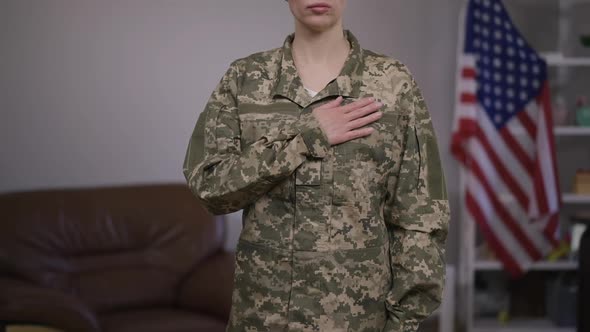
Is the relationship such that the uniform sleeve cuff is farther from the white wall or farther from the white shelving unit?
the white shelving unit

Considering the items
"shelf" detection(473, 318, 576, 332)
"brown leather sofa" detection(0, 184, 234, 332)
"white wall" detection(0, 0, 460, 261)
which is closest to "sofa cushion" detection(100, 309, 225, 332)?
"brown leather sofa" detection(0, 184, 234, 332)

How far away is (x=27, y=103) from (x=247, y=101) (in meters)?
2.67

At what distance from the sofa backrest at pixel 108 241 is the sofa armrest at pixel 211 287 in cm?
6

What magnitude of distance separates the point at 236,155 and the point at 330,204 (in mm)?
193

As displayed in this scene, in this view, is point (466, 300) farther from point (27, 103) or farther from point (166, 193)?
point (27, 103)

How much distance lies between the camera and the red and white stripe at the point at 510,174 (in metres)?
4.43

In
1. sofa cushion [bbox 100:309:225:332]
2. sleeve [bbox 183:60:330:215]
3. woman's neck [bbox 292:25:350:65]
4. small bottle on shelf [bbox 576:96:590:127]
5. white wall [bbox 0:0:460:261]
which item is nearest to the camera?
sleeve [bbox 183:60:330:215]

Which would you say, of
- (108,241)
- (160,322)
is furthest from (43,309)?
(108,241)

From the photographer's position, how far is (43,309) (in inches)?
121

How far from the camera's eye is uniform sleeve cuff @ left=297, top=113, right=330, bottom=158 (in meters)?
1.56

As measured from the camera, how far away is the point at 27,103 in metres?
4.04

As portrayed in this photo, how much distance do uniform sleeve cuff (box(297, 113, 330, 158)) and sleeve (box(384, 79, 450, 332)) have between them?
0.15 meters

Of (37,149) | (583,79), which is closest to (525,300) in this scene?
(583,79)

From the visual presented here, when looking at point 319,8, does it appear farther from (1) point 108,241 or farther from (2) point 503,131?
(2) point 503,131
